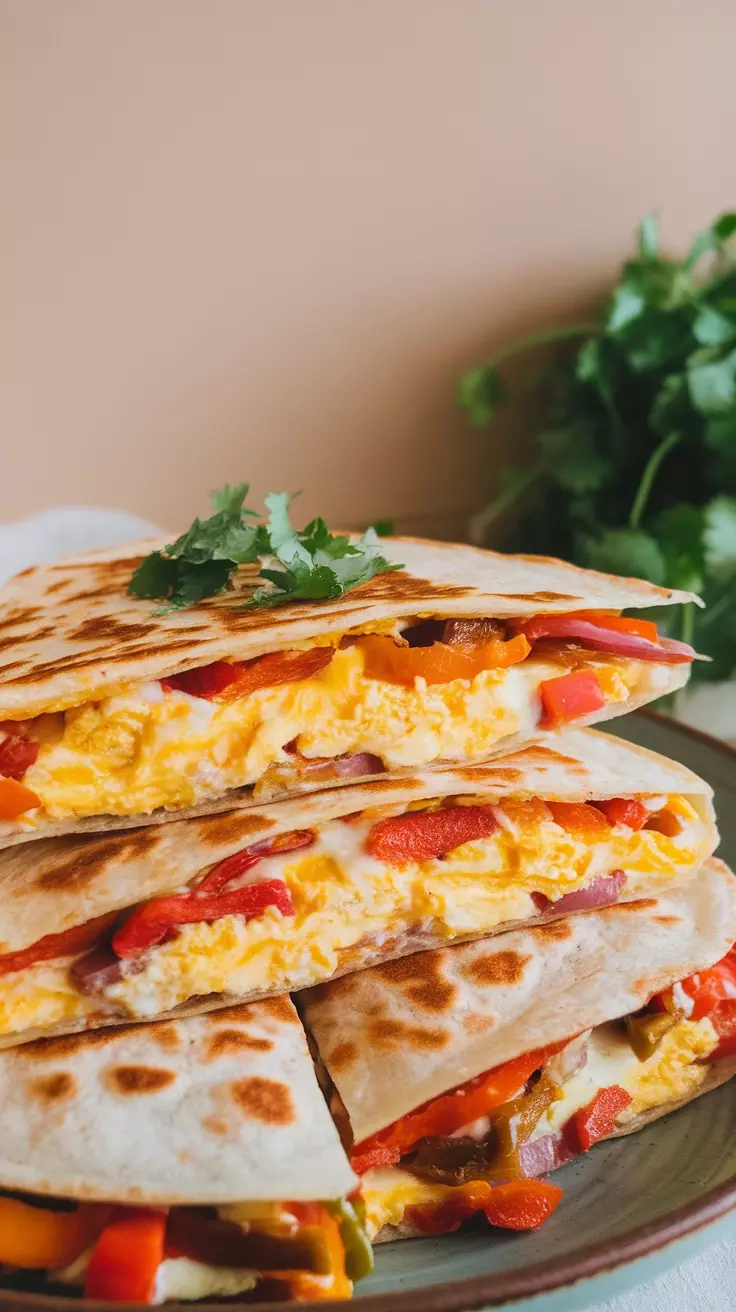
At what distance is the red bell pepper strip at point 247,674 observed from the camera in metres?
1.67

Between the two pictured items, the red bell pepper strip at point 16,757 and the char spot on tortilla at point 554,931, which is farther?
the char spot on tortilla at point 554,931

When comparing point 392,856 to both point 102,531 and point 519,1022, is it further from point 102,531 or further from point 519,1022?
point 102,531

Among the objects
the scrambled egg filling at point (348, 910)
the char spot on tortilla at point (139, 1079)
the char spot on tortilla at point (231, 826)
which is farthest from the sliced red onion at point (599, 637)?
the char spot on tortilla at point (139, 1079)

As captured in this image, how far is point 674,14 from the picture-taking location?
147 inches

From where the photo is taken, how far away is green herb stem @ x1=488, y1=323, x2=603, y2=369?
3.70 meters

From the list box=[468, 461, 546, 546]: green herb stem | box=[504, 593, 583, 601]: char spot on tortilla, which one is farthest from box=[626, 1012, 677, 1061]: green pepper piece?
box=[468, 461, 546, 546]: green herb stem

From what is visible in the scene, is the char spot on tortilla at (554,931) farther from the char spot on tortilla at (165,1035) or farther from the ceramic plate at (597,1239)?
the char spot on tortilla at (165,1035)

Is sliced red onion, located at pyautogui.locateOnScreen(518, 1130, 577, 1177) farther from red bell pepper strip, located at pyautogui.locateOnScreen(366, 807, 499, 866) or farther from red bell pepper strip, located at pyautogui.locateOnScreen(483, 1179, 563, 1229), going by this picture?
red bell pepper strip, located at pyautogui.locateOnScreen(366, 807, 499, 866)

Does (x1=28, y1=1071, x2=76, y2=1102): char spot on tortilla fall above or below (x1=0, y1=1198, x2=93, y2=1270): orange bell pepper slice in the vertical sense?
above

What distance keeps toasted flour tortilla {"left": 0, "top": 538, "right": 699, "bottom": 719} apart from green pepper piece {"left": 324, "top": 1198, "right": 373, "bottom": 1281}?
73 cm

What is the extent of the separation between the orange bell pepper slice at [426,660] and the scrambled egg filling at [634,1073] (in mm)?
616

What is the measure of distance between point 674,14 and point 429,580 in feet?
9.46

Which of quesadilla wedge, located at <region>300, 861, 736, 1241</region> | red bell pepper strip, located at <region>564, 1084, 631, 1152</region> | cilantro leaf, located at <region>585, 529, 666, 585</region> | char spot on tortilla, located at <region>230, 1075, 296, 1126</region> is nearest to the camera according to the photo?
char spot on tortilla, located at <region>230, 1075, 296, 1126</region>

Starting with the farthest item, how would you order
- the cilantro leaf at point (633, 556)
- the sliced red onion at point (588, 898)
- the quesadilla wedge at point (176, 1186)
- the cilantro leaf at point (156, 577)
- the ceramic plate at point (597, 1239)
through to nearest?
1. the cilantro leaf at point (633, 556)
2. the cilantro leaf at point (156, 577)
3. the sliced red onion at point (588, 898)
4. the quesadilla wedge at point (176, 1186)
5. the ceramic plate at point (597, 1239)
